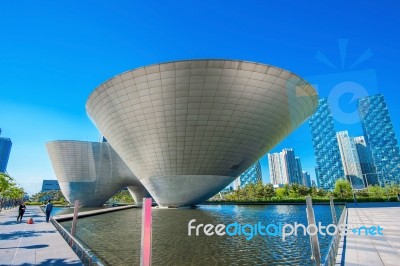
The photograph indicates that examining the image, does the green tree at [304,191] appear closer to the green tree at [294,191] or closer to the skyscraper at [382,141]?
the green tree at [294,191]

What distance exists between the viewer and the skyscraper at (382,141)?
130875 mm

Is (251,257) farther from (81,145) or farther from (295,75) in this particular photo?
(81,145)

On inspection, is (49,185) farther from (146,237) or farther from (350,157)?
(146,237)

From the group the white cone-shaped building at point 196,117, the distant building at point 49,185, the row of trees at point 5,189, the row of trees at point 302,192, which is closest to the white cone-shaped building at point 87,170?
the row of trees at point 5,189

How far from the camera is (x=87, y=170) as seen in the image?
51.0m

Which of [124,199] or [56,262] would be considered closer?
[56,262]

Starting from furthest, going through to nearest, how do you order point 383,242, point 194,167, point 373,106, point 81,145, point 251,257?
point 373,106 → point 81,145 → point 194,167 → point 383,242 → point 251,257

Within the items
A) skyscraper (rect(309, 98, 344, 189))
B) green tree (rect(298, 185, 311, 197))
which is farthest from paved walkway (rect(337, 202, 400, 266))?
skyscraper (rect(309, 98, 344, 189))

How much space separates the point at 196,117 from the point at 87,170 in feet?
117

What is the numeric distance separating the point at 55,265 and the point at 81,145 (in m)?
48.4

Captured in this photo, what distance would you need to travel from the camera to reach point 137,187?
5962 cm

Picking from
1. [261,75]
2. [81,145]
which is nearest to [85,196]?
[81,145]

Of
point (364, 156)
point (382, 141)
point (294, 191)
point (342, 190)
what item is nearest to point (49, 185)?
point (294, 191)

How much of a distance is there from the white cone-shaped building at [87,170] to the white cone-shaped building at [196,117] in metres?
20.9
